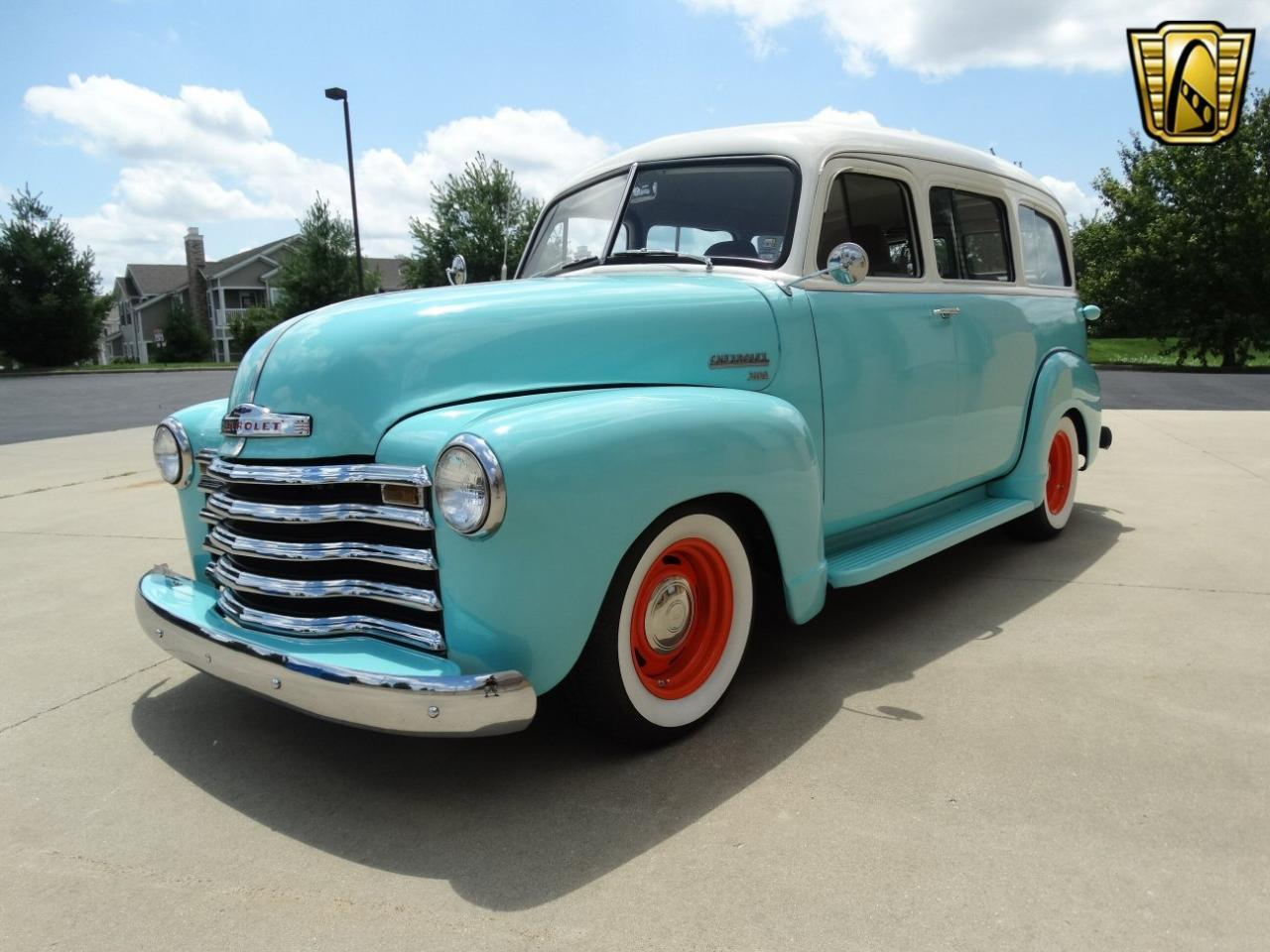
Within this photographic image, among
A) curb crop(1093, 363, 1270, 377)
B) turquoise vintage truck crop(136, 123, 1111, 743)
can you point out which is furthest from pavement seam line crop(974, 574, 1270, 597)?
curb crop(1093, 363, 1270, 377)

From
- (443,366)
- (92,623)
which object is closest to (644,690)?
(443,366)

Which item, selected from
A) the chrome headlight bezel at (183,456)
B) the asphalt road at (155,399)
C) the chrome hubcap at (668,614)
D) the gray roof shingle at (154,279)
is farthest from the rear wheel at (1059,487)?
the gray roof shingle at (154,279)

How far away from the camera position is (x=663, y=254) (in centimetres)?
358

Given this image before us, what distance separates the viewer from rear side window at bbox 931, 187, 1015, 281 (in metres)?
4.12

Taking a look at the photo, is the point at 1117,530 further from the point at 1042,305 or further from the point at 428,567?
the point at 428,567

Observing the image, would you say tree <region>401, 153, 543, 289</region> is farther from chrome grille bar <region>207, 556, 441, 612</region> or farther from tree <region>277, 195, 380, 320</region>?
chrome grille bar <region>207, 556, 441, 612</region>

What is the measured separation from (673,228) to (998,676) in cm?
203

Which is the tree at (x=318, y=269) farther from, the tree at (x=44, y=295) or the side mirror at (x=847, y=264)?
the side mirror at (x=847, y=264)

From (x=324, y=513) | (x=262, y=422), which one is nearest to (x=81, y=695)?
(x=262, y=422)

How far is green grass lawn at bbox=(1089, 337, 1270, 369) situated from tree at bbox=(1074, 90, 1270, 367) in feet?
3.44

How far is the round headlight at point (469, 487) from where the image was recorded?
2.21 metres

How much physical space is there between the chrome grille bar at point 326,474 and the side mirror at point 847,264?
1.66 m

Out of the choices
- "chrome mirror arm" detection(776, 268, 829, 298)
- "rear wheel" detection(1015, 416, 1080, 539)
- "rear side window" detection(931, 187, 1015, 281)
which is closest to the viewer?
"chrome mirror arm" detection(776, 268, 829, 298)

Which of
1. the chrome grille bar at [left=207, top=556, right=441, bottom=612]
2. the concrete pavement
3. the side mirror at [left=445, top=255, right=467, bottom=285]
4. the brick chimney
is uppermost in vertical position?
the brick chimney
